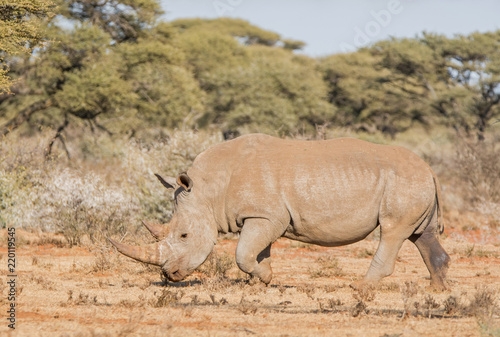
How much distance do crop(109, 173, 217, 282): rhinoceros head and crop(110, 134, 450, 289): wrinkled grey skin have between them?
0.5 inches

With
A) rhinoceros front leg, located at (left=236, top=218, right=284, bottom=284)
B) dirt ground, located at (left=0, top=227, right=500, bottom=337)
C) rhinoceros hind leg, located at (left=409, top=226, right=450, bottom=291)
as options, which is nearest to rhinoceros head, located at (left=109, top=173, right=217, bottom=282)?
dirt ground, located at (left=0, top=227, right=500, bottom=337)

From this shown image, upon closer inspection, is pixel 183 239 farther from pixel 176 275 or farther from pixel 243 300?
pixel 243 300

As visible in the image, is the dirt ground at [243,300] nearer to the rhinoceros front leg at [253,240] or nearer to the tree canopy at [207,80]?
the rhinoceros front leg at [253,240]

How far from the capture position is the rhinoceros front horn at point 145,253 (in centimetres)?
792

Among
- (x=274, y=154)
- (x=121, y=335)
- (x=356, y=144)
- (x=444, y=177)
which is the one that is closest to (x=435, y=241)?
(x=356, y=144)

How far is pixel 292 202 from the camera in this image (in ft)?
26.4

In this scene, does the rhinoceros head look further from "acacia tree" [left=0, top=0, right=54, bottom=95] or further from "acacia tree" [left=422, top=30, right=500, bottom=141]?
"acacia tree" [left=422, top=30, right=500, bottom=141]

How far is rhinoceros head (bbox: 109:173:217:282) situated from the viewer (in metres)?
8.09

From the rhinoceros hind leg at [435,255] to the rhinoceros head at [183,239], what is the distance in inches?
111

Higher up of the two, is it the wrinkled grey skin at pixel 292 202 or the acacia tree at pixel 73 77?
the wrinkled grey skin at pixel 292 202

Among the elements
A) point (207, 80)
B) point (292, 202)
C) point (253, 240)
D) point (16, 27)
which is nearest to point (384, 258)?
point (292, 202)

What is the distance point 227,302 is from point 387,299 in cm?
204

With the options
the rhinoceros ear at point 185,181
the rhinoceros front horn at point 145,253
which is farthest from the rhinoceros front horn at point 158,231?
the rhinoceros ear at point 185,181

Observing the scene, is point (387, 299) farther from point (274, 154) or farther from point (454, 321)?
point (274, 154)
